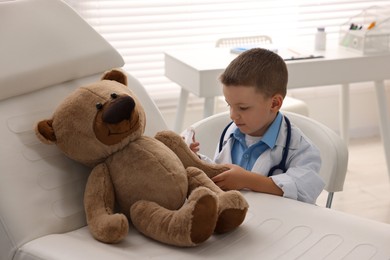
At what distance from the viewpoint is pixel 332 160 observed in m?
1.75

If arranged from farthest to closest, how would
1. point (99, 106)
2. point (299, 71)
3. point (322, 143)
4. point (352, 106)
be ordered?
1. point (352, 106)
2. point (299, 71)
3. point (322, 143)
4. point (99, 106)

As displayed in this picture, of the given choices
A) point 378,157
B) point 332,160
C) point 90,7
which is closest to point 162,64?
point 90,7

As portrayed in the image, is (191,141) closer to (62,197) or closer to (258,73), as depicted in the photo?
(258,73)

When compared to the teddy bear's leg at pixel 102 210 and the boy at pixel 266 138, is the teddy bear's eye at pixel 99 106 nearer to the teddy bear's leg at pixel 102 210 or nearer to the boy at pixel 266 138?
the teddy bear's leg at pixel 102 210

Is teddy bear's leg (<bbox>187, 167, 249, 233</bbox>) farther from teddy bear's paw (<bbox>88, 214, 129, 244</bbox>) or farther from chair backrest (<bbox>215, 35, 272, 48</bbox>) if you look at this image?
chair backrest (<bbox>215, 35, 272, 48</bbox>)

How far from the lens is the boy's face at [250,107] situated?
5.38 ft

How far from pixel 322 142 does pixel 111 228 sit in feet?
2.20

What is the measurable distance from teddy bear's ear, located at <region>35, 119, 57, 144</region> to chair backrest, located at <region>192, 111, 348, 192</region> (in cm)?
50

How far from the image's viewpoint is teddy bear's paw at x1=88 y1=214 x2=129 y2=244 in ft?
4.37

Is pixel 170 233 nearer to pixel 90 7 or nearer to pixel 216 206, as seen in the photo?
pixel 216 206

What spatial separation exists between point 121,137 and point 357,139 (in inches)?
102

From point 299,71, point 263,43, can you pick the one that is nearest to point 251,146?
point 299,71

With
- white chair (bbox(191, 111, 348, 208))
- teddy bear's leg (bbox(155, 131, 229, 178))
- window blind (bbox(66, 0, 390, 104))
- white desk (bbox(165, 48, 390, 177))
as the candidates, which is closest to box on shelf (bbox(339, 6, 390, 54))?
white desk (bbox(165, 48, 390, 177))

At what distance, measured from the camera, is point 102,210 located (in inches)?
54.9
